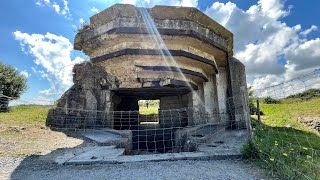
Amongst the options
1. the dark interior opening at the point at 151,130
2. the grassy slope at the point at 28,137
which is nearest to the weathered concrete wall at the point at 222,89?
the dark interior opening at the point at 151,130

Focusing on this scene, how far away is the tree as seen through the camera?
13.3m

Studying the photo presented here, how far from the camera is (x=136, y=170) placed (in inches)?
153

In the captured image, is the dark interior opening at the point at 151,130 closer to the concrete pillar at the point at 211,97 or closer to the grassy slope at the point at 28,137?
the concrete pillar at the point at 211,97

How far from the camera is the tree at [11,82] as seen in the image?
13320mm

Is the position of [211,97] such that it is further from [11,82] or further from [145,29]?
[11,82]

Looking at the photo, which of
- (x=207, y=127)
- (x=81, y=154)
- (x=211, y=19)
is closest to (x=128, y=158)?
(x=81, y=154)

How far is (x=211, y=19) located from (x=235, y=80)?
94.8 inches

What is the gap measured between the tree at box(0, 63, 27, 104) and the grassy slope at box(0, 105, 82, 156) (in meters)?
5.59

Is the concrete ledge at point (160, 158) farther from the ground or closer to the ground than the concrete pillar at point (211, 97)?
closer to the ground

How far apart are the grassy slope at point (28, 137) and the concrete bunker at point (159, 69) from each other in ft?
2.29

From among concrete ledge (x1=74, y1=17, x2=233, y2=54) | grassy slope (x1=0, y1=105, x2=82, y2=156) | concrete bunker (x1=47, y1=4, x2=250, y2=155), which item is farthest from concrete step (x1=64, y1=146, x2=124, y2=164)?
concrete ledge (x1=74, y1=17, x2=233, y2=54)

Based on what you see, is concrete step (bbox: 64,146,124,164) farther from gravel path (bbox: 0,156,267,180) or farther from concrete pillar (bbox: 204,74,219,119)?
concrete pillar (bbox: 204,74,219,119)

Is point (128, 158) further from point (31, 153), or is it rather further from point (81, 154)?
point (31, 153)

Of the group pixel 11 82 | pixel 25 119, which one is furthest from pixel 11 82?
pixel 25 119
